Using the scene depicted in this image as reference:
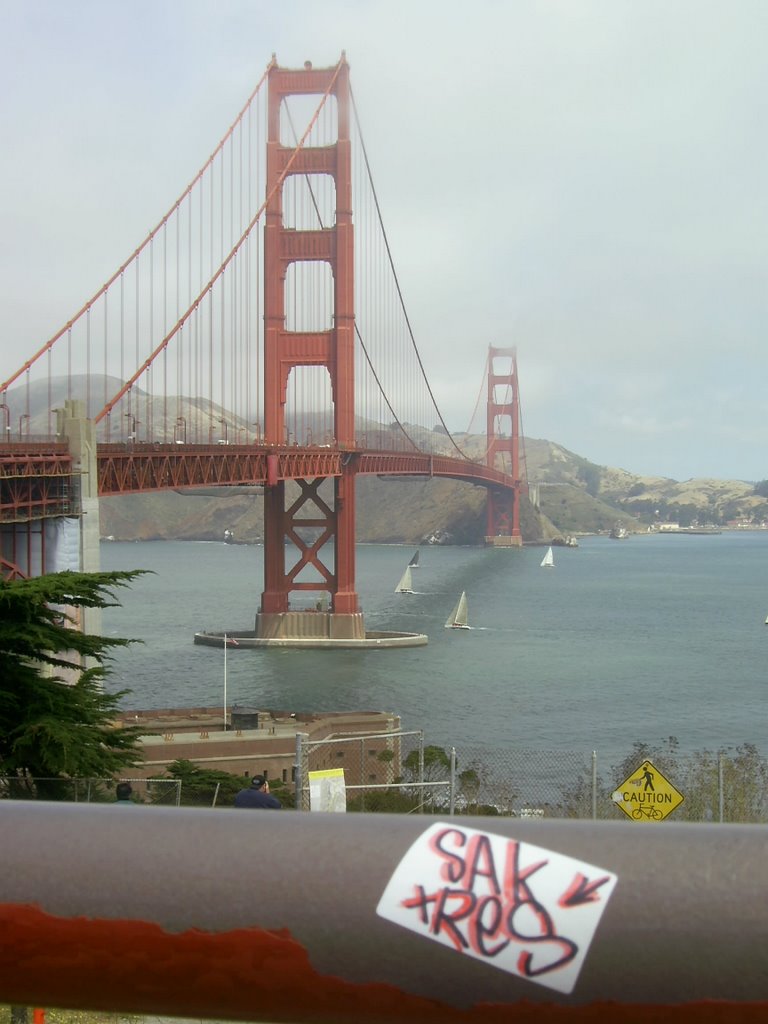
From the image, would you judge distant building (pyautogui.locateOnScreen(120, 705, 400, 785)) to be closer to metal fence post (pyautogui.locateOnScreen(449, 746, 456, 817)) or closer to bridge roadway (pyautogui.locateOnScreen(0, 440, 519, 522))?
bridge roadway (pyautogui.locateOnScreen(0, 440, 519, 522))

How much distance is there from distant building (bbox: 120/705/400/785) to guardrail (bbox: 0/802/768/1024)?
21.7 m

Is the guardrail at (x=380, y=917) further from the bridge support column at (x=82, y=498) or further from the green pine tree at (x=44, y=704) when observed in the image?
the bridge support column at (x=82, y=498)

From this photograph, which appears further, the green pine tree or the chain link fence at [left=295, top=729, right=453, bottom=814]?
the chain link fence at [left=295, top=729, right=453, bottom=814]

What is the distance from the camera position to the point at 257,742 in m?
28.2

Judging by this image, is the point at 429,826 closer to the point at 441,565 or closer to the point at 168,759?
the point at 168,759

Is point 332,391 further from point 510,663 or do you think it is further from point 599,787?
point 599,787

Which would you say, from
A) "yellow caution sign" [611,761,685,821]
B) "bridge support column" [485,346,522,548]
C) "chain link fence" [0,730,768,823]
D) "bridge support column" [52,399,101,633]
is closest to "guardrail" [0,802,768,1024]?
"chain link fence" [0,730,768,823]

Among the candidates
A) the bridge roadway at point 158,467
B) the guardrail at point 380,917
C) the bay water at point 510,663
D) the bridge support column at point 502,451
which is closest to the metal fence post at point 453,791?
the bay water at point 510,663

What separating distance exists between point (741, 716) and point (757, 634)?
2747cm

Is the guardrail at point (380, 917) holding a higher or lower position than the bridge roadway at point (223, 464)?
lower

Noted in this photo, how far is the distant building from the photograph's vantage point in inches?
983

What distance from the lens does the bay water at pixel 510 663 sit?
3509 centimetres

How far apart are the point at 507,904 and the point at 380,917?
0.11 metres

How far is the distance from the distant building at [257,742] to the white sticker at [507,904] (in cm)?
2177
